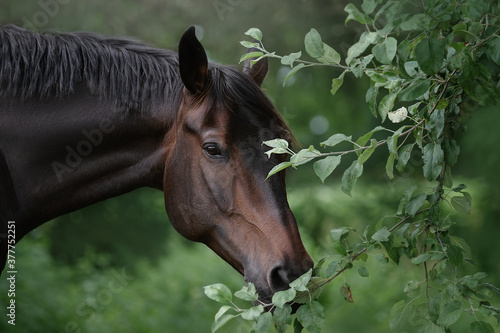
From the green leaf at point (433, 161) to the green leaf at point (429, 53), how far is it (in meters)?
0.35

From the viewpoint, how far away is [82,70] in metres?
2.37

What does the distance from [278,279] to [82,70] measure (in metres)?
1.13

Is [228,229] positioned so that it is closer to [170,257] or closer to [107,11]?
[170,257]

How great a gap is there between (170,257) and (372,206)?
118 inches

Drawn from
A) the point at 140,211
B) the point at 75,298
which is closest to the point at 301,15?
the point at 140,211

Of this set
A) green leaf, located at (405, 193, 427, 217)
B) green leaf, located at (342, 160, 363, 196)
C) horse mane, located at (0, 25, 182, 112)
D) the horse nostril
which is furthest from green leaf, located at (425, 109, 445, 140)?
horse mane, located at (0, 25, 182, 112)

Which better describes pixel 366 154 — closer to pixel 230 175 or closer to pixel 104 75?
pixel 230 175

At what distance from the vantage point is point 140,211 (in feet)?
25.5

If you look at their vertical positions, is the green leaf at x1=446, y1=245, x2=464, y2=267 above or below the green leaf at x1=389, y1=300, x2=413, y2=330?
above

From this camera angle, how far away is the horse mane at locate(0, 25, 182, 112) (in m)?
2.29

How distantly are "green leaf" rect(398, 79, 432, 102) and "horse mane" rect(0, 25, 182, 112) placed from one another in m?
1.04

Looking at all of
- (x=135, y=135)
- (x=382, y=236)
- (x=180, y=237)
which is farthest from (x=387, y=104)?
(x=180, y=237)

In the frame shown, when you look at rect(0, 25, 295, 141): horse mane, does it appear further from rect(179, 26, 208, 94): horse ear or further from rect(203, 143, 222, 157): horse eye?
rect(203, 143, 222, 157): horse eye

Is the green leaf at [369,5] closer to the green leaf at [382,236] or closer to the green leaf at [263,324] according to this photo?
the green leaf at [382,236]
